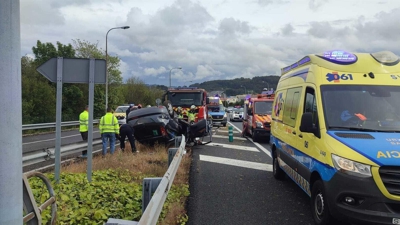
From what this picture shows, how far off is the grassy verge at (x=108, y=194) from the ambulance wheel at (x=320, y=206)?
1.88m

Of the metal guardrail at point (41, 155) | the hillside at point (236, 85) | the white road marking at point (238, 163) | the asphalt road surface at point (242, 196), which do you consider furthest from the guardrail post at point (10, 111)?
the hillside at point (236, 85)

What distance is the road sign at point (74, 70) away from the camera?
21.2ft

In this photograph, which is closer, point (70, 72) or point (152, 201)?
point (152, 201)

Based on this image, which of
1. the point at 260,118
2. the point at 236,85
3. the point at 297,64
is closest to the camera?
the point at 297,64

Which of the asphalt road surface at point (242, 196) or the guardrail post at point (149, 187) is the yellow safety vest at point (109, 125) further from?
the guardrail post at point (149, 187)

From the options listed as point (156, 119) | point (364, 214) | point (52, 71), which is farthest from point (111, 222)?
point (156, 119)

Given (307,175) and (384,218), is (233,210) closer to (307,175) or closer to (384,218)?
(307,175)

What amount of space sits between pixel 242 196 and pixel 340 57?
9.93 ft

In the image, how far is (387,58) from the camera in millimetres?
5852

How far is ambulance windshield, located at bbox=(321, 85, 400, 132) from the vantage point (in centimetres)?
518

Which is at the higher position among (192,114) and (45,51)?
(45,51)

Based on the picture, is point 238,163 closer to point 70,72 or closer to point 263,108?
point 70,72

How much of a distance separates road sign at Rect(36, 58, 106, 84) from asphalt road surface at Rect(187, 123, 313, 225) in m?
2.86

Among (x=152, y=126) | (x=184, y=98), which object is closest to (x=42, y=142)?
(x=184, y=98)
